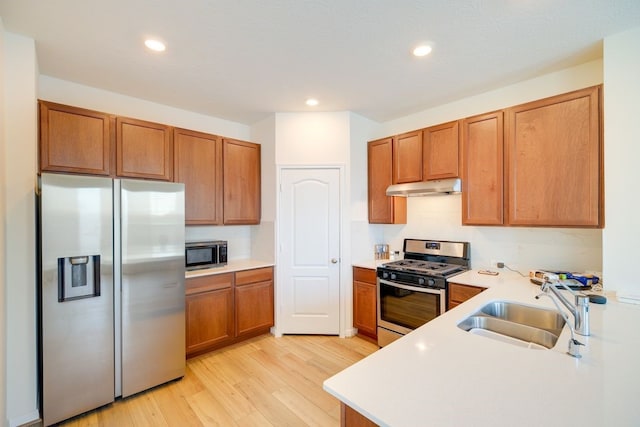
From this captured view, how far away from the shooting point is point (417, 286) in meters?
2.68

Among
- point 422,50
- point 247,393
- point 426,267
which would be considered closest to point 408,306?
point 426,267

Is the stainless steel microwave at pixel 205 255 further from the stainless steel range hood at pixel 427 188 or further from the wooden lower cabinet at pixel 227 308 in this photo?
the stainless steel range hood at pixel 427 188

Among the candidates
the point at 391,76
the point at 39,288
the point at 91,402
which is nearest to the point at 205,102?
the point at 391,76

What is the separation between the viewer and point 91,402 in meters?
Result: 2.06

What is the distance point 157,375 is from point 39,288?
3.61 feet

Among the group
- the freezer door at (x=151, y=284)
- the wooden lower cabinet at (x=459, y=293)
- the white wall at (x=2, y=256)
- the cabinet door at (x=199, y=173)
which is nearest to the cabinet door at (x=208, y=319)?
the freezer door at (x=151, y=284)

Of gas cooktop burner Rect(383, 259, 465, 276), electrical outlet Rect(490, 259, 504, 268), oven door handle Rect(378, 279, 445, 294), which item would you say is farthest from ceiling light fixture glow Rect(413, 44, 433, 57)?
electrical outlet Rect(490, 259, 504, 268)

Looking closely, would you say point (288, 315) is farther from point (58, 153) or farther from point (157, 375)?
point (58, 153)

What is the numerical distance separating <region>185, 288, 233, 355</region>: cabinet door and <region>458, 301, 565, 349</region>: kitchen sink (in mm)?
2344

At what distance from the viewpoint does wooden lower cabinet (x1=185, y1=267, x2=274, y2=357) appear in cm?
281

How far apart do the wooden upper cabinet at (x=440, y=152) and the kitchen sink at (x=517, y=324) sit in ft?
4.44

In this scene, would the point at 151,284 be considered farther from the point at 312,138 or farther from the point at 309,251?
the point at 312,138

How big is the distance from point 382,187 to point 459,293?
1.44 meters

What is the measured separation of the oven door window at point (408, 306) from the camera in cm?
260
